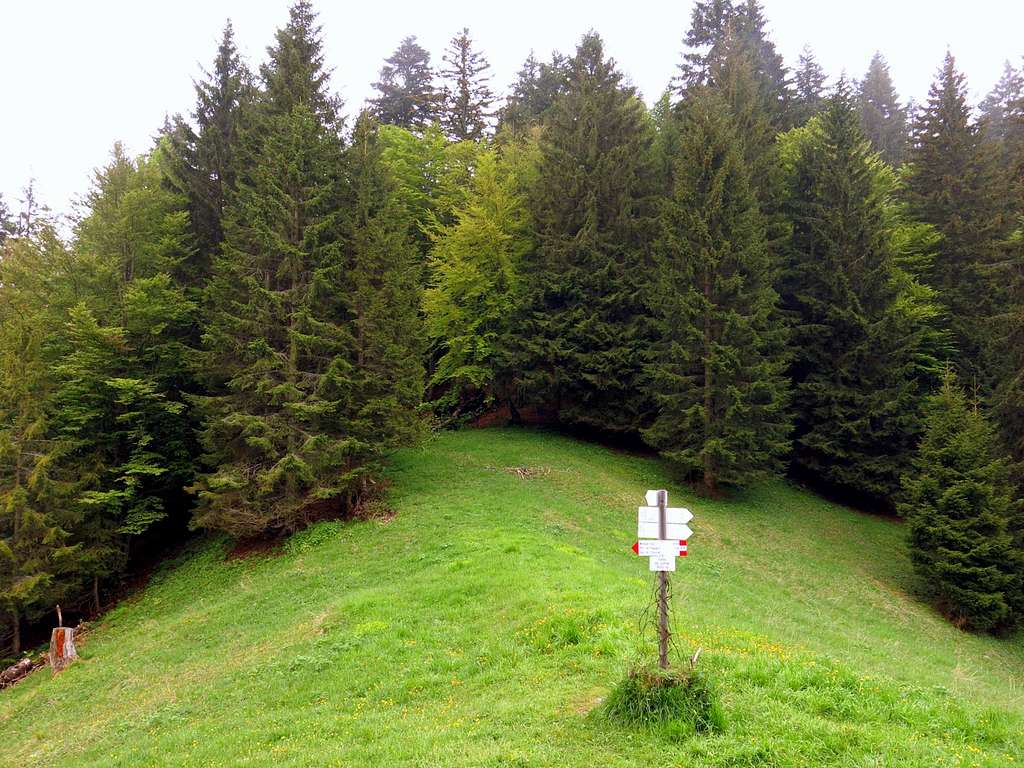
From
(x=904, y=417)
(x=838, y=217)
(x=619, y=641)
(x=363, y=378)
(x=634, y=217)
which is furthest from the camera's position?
(x=634, y=217)

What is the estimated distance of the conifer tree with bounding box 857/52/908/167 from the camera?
44844 mm

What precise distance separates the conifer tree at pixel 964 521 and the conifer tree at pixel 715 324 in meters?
5.18

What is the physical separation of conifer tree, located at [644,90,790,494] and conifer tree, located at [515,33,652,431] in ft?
8.53

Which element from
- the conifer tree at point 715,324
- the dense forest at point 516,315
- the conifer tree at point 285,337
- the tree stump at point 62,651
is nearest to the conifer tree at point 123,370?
the dense forest at point 516,315

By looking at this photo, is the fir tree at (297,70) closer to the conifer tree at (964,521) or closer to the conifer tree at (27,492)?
the conifer tree at (27,492)

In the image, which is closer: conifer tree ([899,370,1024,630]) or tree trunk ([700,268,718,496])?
conifer tree ([899,370,1024,630])

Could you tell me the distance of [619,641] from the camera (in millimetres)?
8086

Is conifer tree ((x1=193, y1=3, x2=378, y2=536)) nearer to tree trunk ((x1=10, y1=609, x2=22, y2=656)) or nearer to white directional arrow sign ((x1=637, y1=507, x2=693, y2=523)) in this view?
tree trunk ((x1=10, y1=609, x2=22, y2=656))

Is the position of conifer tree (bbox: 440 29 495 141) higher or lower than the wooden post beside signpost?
higher

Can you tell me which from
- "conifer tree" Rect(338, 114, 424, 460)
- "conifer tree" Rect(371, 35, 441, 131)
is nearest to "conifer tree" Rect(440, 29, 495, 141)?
"conifer tree" Rect(371, 35, 441, 131)

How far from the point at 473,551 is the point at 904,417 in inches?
752

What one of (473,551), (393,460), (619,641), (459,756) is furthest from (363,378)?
(459,756)

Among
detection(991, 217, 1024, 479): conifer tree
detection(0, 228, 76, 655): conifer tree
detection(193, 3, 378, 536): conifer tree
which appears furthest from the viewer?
detection(193, 3, 378, 536): conifer tree

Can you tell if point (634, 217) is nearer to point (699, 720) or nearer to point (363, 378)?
point (363, 378)
